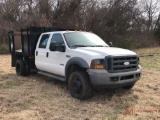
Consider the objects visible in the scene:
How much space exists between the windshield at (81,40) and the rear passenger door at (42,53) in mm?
1013

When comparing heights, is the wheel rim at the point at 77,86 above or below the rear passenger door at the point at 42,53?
below

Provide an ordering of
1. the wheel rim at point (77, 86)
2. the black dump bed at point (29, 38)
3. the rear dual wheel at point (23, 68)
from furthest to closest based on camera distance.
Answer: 1. the rear dual wheel at point (23, 68)
2. the black dump bed at point (29, 38)
3. the wheel rim at point (77, 86)

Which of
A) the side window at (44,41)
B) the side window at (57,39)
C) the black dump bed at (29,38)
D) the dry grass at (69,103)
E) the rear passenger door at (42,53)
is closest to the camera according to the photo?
the dry grass at (69,103)

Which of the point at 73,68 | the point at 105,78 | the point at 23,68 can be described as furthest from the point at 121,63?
the point at 23,68

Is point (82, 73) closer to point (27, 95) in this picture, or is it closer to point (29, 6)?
point (27, 95)

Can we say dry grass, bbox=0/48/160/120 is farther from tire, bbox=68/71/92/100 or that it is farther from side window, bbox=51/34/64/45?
side window, bbox=51/34/64/45

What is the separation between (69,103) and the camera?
5180 millimetres

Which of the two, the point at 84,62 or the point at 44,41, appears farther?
the point at 44,41

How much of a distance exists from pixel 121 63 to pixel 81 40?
164cm

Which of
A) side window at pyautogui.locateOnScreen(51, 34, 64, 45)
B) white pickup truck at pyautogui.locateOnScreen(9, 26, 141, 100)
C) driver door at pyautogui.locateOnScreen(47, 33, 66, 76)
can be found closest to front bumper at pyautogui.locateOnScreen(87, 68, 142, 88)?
white pickup truck at pyautogui.locateOnScreen(9, 26, 141, 100)

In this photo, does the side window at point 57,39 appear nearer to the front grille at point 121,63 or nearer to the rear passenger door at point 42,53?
the rear passenger door at point 42,53

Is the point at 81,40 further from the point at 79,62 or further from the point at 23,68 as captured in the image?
the point at 23,68

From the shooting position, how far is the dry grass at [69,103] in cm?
443

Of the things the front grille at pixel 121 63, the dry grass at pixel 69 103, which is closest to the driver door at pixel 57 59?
the dry grass at pixel 69 103
